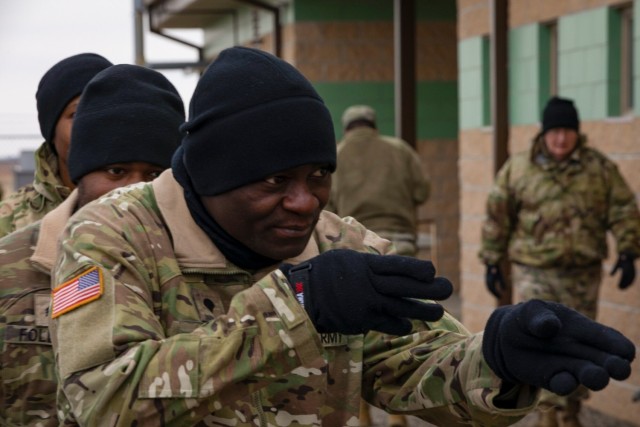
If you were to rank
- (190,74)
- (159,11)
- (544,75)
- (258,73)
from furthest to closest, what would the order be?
1. (190,74)
2. (159,11)
3. (544,75)
4. (258,73)

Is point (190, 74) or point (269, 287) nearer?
point (269, 287)

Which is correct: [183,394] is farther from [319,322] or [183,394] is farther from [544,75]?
[544,75]

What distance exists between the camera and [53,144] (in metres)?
4.11

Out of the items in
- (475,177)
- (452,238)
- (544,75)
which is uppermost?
(544,75)

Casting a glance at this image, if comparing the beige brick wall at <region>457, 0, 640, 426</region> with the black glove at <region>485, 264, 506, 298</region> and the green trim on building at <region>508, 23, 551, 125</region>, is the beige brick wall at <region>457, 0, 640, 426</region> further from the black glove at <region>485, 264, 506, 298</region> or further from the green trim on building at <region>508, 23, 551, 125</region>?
the black glove at <region>485, 264, 506, 298</region>

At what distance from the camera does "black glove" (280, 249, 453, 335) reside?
2.24 meters

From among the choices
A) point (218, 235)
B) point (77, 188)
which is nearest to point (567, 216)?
point (77, 188)

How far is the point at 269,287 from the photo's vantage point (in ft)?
7.54

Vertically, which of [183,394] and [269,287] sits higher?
[269,287]

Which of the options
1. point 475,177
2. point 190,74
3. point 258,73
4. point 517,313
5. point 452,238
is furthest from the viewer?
point 190,74

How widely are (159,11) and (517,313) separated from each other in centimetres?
1782

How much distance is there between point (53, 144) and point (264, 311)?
2.02m

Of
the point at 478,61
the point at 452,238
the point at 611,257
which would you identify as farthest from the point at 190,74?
the point at 611,257

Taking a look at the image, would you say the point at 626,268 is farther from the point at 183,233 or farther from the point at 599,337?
the point at 599,337
